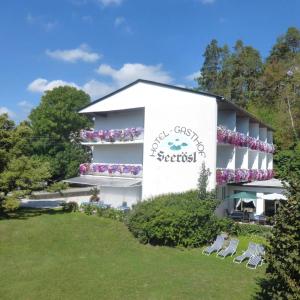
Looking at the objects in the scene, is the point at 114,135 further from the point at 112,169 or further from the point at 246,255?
the point at 246,255

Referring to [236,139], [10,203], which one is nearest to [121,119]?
[236,139]

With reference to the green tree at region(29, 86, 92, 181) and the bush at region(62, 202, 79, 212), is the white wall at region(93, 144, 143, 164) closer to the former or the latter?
the bush at region(62, 202, 79, 212)

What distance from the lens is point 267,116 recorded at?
56656 millimetres

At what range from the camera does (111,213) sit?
1202 inches

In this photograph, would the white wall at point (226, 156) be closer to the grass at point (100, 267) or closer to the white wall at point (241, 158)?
the white wall at point (241, 158)

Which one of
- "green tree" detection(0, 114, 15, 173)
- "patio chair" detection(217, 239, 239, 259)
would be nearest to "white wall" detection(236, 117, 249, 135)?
"patio chair" detection(217, 239, 239, 259)

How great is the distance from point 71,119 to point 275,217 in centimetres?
5074

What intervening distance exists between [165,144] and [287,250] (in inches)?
850

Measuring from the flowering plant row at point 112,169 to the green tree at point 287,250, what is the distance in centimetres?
2261

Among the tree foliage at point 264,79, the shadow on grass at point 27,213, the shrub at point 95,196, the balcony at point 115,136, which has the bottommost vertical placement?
the shadow on grass at point 27,213

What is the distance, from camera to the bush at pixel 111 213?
98.2 feet

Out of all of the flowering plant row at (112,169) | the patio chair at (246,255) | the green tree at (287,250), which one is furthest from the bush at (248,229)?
the green tree at (287,250)

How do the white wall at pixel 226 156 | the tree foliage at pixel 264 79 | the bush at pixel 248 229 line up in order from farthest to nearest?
the tree foliage at pixel 264 79
the white wall at pixel 226 156
the bush at pixel 248 229

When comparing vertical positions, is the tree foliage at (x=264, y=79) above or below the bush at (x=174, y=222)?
above
